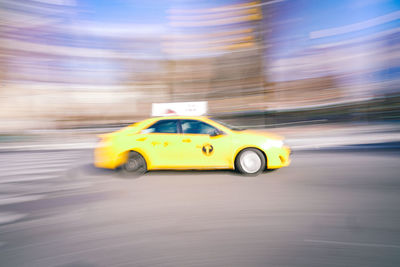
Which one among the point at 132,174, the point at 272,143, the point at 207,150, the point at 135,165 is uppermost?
the point at 272,143

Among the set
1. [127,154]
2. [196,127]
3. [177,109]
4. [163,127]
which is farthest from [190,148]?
[177,109]

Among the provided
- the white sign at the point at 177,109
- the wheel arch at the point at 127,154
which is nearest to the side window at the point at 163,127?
the wheel arch at the point at 127,154

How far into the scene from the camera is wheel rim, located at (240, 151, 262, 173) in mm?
5242

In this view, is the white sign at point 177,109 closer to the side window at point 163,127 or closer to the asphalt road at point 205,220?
the side window at point 163,127

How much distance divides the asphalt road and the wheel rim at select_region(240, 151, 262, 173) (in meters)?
0.29

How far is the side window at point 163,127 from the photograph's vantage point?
548 cm

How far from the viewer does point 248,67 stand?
3753 cm

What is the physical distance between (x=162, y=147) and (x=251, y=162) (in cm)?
191

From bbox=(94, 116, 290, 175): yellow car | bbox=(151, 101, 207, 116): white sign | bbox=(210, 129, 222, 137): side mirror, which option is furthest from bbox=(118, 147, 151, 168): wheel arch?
bbox=(151, 101, 207, 116): white sign

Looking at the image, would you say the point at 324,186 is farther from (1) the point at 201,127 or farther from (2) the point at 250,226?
(1) the point at 201,127

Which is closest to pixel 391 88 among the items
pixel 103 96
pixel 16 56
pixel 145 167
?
pixel 145 167

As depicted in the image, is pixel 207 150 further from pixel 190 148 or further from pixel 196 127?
pixel 196 127

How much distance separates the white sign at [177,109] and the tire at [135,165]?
3189mm

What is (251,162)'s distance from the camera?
5250mm
